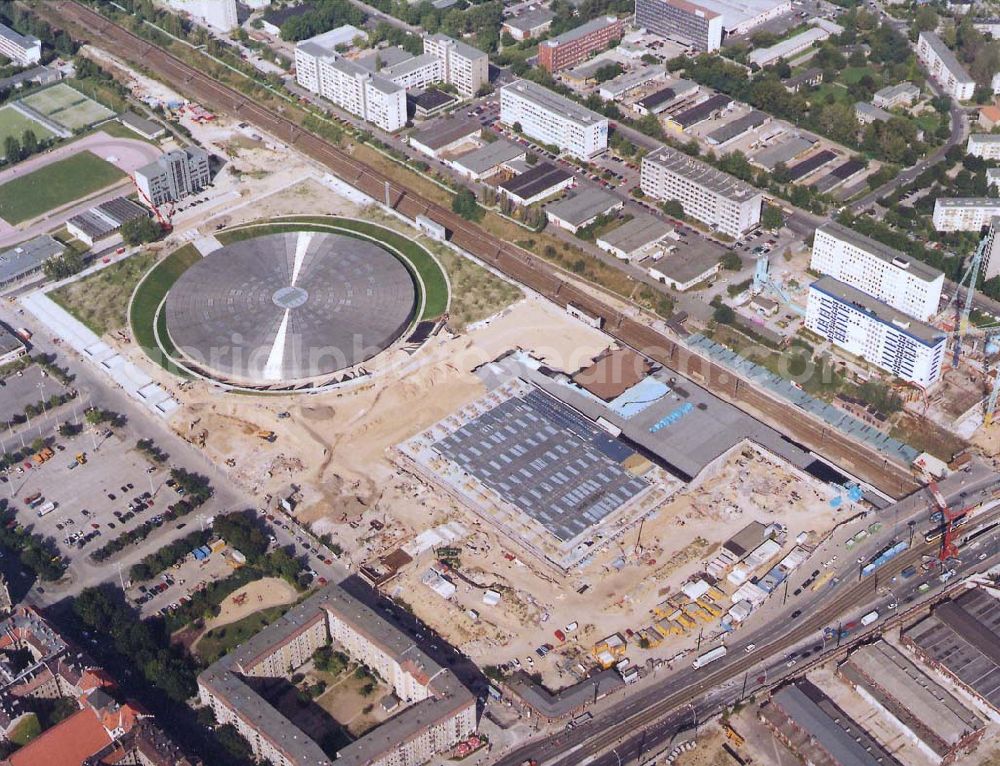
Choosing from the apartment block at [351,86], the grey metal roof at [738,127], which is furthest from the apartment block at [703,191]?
the apartment block at [351,86]

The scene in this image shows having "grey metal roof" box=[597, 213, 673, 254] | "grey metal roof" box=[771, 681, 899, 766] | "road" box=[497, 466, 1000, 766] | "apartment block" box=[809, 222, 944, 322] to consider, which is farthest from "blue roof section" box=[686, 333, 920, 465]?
"grey metal roof" box=[771, 681, 899, 766]

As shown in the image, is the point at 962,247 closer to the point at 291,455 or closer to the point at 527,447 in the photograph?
the point at 527,447

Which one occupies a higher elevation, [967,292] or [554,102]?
[554,102]

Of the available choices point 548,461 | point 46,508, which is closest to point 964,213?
point 548,461

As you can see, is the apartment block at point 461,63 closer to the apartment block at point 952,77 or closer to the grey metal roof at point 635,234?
the grey metal roof at point 635,234

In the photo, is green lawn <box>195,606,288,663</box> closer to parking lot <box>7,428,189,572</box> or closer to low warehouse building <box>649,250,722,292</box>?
parking lot <box>7,428,189,572</box>

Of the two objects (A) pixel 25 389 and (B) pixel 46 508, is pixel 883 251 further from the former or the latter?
(A) pixel 25 389

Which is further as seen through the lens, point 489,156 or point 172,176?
point 489,156
